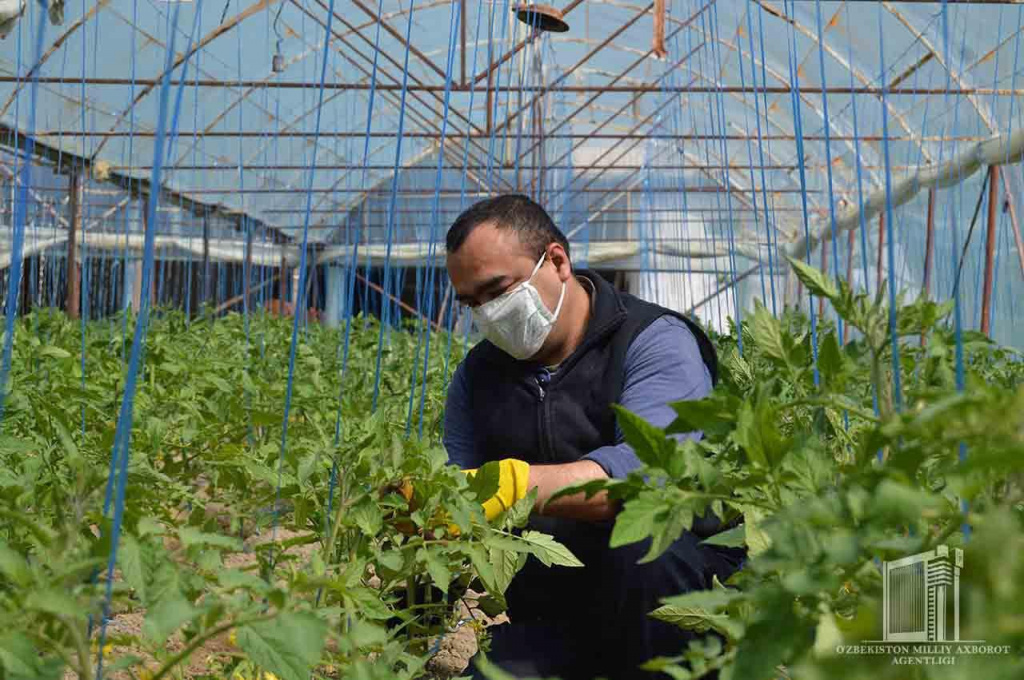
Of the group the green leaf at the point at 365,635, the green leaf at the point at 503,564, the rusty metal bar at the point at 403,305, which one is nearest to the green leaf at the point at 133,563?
the green leaf at the point at 365,635

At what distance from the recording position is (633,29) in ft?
41.9

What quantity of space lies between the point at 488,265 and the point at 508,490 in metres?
0.49

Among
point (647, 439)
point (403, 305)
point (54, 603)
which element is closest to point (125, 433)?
point (54, 603)

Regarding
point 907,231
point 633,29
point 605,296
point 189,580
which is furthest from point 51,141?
point 189,580

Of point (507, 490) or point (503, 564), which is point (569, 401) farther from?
point (503, 564)

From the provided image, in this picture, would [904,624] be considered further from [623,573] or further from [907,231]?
[907,231]

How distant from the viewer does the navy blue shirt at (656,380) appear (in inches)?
73.6

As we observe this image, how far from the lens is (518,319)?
6.90 ft

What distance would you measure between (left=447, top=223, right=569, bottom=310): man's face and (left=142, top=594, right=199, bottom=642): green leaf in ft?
3.96

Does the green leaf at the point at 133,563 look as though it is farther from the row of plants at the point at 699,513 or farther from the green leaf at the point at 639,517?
the green leaf at the point at 639,517

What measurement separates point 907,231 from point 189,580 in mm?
9575

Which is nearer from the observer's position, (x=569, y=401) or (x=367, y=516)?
Answer: (x=367, y=516)

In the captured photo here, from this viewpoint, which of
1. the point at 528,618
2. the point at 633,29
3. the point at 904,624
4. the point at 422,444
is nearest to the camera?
the point at 904,624

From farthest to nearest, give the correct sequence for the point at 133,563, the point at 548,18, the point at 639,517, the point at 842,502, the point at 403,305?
the point at 403,305 < the point at 548,18 < the point at 133,563 < the point at 639,517 < the point at 842,502
